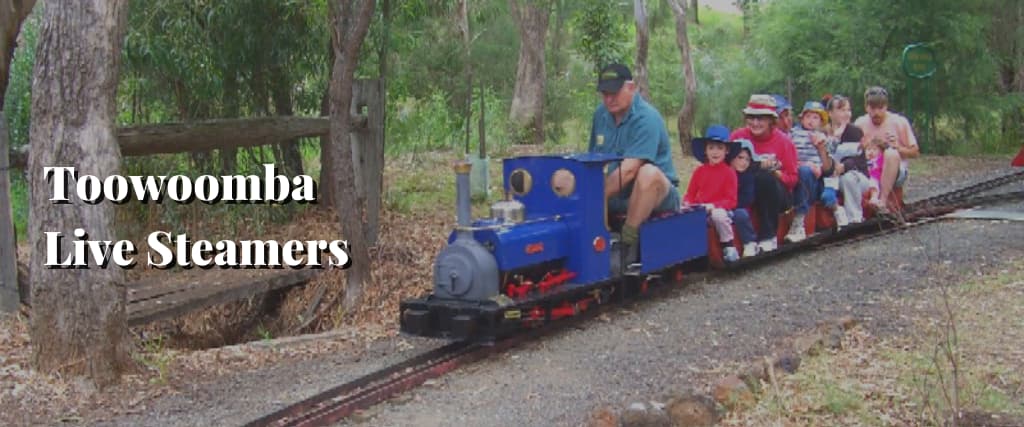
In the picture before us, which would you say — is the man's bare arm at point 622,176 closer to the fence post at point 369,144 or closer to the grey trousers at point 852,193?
the fence post at point 369,144

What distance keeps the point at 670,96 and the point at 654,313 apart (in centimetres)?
2244

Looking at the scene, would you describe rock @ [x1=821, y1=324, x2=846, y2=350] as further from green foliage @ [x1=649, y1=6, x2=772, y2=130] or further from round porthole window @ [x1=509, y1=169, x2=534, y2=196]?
green foliage @ [x1=649, y1=6, x2=772, y2=130]

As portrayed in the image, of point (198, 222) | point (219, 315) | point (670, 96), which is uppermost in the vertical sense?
point (670, 96)

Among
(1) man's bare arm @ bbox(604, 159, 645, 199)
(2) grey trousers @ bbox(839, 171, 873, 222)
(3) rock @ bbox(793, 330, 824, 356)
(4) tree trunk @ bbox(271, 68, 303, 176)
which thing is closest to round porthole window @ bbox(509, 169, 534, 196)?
(1) man's bare arm @ bbox(604, 159, 645, 199)

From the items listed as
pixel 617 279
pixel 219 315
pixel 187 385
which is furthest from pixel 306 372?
pixel 219 315

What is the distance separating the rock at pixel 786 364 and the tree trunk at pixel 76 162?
415 centimetres

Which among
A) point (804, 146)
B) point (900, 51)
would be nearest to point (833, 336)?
point (804, 146)

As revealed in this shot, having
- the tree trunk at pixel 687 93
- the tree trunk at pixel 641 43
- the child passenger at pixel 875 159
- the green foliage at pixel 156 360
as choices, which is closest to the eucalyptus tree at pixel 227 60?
the green foliage at pixel 156 360

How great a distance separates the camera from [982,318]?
28.2 ft

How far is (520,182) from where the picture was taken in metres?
8.88

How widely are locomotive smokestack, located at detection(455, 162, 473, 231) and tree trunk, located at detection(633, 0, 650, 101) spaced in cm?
1126

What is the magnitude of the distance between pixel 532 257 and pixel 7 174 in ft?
12.8

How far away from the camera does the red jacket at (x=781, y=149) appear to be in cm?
1170

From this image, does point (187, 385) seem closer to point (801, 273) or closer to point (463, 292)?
point (463, 292)
